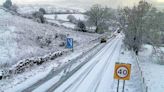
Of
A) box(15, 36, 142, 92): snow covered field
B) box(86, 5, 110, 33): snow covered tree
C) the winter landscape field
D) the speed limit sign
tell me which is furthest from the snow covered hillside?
box(86, 5, 110, 33): snow covered tree

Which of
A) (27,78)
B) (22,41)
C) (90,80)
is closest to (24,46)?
(22,41)

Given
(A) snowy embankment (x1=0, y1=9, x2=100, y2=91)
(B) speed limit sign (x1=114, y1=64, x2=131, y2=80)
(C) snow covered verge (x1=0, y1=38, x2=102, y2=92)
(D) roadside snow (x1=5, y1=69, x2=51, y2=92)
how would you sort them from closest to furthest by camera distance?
(B) speed limit sign (x1=114, y1=64, x2=131, y2=80) → (D) roadside snow (x1=5, y1=69, x2=51, y2=92) → (C) snow covered verge (x1=0, y1=38, x2=102, y2=92) → (A) snowy embankment (x1=0, y1=9, x2=100, y2=91)

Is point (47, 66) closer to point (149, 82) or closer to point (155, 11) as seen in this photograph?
point (149, 82)

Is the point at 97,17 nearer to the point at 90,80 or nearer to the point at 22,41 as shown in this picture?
the point at 22,41

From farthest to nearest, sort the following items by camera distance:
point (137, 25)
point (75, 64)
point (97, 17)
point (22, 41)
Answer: point (97, 17)
point (137, 25)
point (22, 41)
point (75, 64)

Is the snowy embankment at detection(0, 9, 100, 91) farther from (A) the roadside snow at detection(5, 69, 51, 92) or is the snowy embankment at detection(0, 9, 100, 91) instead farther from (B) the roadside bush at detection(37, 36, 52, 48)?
(A) the roadside snow at detection(5, 69, 51, 92)

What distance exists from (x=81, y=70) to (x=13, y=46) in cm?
1513

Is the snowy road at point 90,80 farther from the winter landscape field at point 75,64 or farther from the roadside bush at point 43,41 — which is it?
the roadside bush at point 43,41

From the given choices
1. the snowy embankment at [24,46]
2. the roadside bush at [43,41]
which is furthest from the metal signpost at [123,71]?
the roadside bush at [43,41]

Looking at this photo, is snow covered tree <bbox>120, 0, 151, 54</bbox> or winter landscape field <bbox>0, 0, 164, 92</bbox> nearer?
winter landscape field <bbox>0, 0, 164, 92</bbox>

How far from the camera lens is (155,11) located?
51750mm

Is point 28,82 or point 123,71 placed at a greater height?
point 123,71

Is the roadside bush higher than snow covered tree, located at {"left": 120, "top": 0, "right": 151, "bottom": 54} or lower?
lower

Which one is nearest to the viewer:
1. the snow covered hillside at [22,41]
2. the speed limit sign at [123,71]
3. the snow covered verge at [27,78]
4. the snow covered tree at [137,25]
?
the speed limit sign at [123,71]
